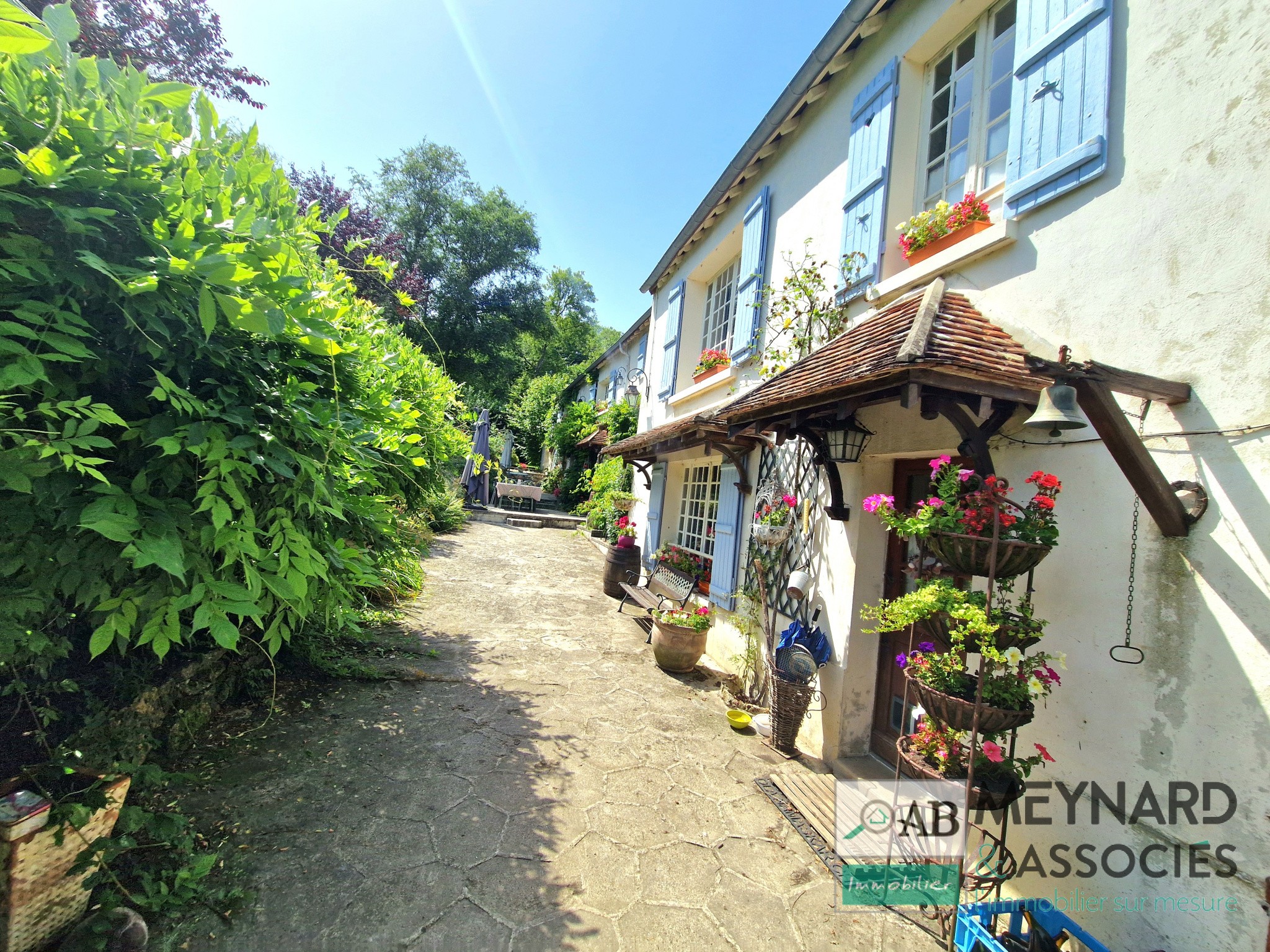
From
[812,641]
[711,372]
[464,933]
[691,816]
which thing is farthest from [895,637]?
[711,372]

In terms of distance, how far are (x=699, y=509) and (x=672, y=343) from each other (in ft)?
9.20

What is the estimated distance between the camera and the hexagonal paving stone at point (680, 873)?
100 inches

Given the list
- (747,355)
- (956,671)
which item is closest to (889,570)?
(956,671)

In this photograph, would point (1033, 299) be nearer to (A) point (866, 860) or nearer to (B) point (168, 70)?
(A) point (866, 860)

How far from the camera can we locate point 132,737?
2641mm

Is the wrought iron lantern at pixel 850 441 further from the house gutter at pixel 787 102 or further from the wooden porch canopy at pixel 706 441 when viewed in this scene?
the house gutter at pixel 787 102

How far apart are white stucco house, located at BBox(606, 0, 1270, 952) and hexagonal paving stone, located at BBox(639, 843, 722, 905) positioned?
148 centimetres

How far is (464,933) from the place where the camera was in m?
2.18

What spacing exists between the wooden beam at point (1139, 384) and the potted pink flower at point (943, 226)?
5.63ft

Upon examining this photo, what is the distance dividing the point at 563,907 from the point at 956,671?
2099 millimetres

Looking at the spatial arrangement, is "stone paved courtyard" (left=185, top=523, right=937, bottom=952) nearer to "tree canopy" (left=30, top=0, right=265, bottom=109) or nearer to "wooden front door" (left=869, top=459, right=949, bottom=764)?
"wooden front door" (left=869, top=459, right=949, bottom=764)

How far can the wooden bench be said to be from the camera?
624cm

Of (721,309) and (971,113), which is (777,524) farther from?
(721,309)

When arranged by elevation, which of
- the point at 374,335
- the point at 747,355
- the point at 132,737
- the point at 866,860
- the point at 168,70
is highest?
the point at 168,70
